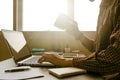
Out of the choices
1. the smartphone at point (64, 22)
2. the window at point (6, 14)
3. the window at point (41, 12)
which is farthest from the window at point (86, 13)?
the smartphone at point (64, 22)

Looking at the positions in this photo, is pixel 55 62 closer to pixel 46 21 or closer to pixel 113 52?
pixel 113 52

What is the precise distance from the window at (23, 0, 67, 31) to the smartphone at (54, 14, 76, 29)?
4.09 feet

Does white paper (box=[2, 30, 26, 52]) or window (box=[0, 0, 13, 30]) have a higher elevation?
window (box=[0, 0, 13, 30])

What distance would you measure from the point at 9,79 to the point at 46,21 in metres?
1.88

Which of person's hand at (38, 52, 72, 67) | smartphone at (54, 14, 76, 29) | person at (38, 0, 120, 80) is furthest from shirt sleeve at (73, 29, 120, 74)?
smartphone at (54, 14, 76, 29)

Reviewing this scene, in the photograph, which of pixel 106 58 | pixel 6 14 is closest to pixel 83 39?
pixel 106 58

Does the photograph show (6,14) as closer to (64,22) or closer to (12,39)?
(12,39)

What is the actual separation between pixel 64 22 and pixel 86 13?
4.56ft

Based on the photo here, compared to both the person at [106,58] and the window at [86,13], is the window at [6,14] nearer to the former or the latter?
the window at [86,13]

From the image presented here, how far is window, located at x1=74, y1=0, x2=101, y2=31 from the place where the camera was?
259cm

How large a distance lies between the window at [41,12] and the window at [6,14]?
0.19 meters

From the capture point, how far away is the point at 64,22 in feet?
4.18

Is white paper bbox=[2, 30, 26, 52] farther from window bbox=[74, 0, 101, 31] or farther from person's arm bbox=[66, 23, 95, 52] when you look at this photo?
window bbox=[74, 0, 101, 31]

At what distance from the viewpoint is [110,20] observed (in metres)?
1.09
